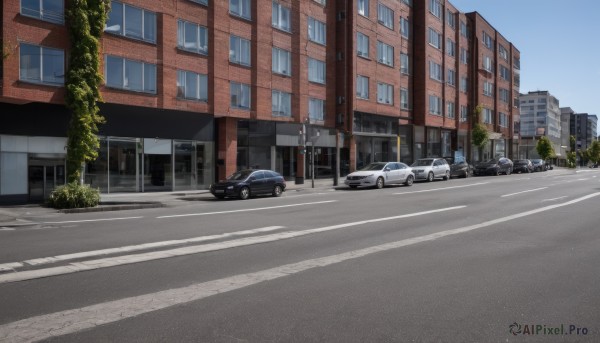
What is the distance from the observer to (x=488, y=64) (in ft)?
205

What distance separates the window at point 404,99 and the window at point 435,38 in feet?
20.2

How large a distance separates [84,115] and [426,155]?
3500 centimetres

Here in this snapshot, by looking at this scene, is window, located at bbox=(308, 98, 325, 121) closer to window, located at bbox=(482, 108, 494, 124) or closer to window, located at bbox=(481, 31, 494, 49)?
window, located at bbox=(482, 108, 494, 124)

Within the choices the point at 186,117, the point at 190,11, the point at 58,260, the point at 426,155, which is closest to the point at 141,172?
the point at 186,117

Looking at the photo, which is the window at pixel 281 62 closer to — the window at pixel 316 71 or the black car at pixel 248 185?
the window at pixel 316 71

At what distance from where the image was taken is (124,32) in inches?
924

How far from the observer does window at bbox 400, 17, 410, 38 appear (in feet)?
144

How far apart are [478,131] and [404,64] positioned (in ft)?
48.9

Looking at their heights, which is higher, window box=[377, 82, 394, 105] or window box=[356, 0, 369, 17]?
window box=[356, 0, 369, 17]

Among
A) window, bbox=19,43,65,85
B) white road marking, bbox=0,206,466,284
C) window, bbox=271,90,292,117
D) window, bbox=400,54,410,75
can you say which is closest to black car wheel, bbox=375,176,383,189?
window, bbox=271,90,292,117

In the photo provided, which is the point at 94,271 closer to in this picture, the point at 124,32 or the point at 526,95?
the point at 124,32

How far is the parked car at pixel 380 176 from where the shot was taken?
2759cm

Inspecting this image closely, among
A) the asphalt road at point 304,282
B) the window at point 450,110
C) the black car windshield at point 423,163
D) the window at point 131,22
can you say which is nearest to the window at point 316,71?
the black car windshield at point 423,163

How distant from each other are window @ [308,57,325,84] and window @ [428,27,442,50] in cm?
1666
